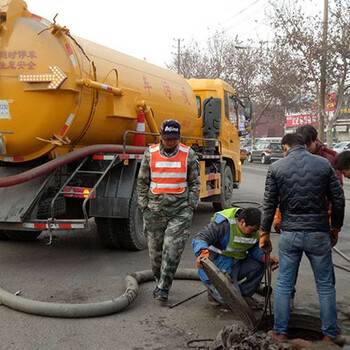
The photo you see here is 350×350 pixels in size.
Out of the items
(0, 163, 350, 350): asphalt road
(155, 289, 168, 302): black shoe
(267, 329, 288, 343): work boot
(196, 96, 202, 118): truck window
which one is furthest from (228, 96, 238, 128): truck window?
(267, 329, 288, 343): work boot

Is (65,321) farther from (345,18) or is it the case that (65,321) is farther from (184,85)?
(345,18)

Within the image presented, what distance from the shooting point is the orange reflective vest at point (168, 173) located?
4.57m

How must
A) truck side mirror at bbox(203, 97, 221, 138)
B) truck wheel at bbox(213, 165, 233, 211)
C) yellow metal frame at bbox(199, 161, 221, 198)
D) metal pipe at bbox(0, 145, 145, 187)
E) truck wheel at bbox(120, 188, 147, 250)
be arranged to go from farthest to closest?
truck wheel at bbox(213, 165, 233, 211), truck side mirror at bbox(203, 97, 221, 138), yellow metal frame at bbox(199, 161, 221, 198), truck wheel at bbox(120, 188, 147, 250), metal pipe at bbox(0, 145, 145, 187)

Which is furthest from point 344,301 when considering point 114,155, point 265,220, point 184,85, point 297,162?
point 184,85

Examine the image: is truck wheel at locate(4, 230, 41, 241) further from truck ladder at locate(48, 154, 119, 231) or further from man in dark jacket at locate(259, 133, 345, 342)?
man in dark jacket at locate(259, 133, 345, 342)

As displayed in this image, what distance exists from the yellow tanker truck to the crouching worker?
1799mm

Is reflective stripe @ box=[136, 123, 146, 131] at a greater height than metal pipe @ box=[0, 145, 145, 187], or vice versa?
reflective stripe @ box=[136, 123, 146, 131]

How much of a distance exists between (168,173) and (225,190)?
5.53 m

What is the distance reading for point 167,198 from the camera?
4539 mm

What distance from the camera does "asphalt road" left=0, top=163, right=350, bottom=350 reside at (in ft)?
12.0

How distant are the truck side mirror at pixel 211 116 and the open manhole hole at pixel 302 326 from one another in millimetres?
5573

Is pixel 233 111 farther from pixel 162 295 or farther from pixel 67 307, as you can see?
pixel 67 307

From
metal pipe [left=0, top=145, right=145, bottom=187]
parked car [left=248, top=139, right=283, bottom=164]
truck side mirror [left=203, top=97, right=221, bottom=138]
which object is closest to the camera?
metal pipe [left=0, top=145, right=145, bottom=187]

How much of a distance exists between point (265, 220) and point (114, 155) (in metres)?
2.74
